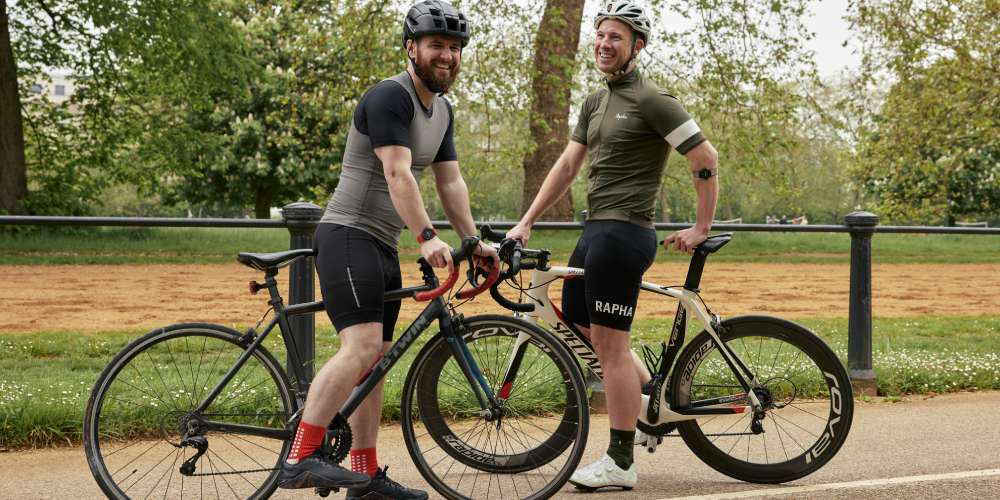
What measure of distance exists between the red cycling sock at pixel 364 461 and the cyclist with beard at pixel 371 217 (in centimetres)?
26

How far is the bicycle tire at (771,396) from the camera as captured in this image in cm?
475

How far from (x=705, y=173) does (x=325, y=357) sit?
4831 mm

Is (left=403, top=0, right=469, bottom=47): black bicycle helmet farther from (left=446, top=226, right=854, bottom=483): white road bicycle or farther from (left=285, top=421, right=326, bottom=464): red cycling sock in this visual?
(left=285, top=421, right=326, bottom=464): red cycling sock

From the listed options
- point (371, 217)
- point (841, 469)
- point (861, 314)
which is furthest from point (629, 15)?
point (861, 314)

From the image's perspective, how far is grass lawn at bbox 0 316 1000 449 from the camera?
5.57m

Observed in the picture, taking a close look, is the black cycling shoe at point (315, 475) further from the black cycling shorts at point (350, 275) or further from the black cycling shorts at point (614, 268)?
the black cycling shorts at point (614, 268)

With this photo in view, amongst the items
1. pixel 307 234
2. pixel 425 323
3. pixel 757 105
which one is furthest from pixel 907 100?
pixel 425 323

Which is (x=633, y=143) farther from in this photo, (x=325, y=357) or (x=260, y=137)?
(x=260, y=137)

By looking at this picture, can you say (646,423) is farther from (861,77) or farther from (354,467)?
(861,77)

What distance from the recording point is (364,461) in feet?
13.9

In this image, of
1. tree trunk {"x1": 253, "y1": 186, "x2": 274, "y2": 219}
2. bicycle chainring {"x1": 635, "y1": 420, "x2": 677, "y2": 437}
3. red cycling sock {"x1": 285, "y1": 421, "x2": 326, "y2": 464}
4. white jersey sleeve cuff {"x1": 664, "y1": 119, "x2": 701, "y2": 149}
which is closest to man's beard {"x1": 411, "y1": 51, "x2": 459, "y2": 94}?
white jersey sleeve cuff {"x1": 664, "y1": 119, "x2": 701, "y2": 149}

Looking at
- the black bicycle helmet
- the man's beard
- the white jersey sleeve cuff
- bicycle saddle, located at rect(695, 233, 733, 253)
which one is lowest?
bicycle saddle, located at rect(695, 233, 733, 253)

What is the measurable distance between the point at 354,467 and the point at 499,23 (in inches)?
658

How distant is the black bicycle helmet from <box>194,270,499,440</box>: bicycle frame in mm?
934
